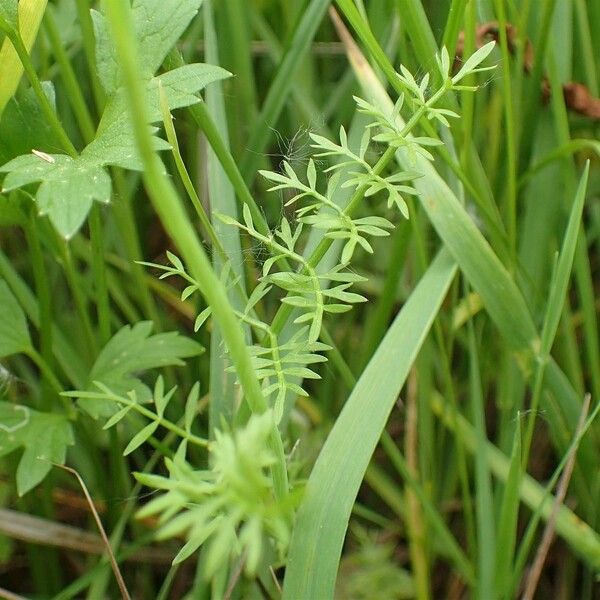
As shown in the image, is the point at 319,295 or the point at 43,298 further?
the point at 43,298

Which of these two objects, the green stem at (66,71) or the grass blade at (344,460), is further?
the green stem at (66,71)

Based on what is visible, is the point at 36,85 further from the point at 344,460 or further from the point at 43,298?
the point at 344,460

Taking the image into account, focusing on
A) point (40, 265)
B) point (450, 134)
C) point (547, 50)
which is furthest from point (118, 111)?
point (547, 50)

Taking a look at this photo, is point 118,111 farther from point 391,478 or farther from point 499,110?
point 391,478

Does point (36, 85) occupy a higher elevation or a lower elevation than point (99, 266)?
higher

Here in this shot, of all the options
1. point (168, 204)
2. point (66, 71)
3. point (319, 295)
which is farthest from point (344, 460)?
point (66, 71)

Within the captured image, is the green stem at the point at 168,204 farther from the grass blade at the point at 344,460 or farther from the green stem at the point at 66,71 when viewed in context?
the green stem at the point at 66,71

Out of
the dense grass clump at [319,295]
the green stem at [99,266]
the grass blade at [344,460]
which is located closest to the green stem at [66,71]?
the dense grass clump at [319,295]

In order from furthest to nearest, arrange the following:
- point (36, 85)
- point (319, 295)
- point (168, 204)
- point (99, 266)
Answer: point (99, 266)
point (36, 85)
point (319, 295)
point (168, 204)
